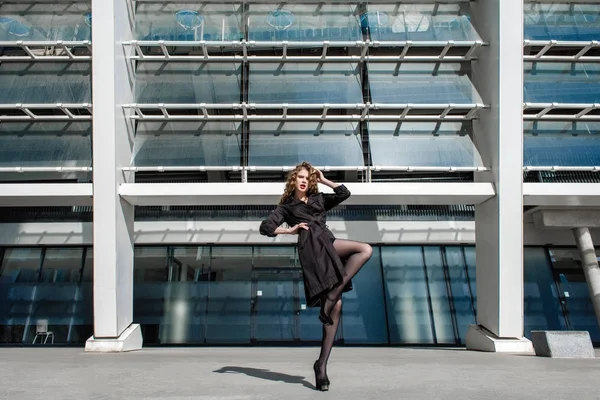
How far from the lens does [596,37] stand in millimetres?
14375

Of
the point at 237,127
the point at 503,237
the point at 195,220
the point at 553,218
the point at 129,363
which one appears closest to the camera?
the point at 129,363

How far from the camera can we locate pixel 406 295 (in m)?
19.8

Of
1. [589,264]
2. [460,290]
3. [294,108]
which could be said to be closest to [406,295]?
[460,290]

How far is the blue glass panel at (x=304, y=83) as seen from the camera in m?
14.1

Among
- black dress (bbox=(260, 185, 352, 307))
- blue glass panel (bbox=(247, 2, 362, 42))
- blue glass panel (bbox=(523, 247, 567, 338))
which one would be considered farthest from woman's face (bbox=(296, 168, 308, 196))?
blue glass panel (bbox=(523, 247, 567, 338))

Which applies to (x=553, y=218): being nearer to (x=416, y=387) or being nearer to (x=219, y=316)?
(x=219, y=316)

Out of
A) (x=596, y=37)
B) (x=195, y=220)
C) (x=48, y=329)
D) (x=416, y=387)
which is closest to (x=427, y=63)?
(x=596, y=37)

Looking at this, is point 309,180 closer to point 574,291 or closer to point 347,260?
point 347,260

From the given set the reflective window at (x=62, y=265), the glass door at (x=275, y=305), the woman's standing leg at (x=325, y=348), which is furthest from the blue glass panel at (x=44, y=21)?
the woman's standing leg at (x=325, y=348)

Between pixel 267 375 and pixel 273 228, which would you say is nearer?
pixel 273 228

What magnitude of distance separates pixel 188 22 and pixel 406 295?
356 inches

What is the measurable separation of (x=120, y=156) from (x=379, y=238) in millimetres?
8019

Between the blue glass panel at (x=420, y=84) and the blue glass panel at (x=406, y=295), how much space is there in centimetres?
674

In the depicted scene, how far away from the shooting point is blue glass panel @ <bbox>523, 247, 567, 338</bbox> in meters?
19.7
